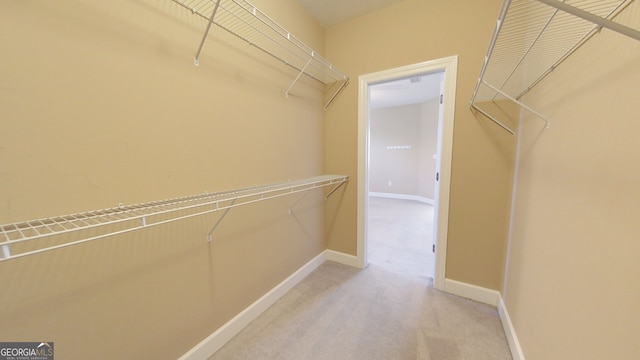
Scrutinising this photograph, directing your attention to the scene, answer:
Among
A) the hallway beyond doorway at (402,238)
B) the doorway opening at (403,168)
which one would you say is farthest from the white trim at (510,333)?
the doorway opening at (403,168)

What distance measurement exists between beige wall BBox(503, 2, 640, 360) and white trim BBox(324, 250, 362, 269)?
1398 mm

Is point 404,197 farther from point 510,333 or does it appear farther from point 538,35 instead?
point 538,35

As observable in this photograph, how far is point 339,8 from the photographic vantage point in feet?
6.53

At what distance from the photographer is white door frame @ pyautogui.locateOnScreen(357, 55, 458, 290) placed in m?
1.79

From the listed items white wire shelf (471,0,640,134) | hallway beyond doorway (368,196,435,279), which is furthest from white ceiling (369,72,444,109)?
white wire shelf (471,0,640,134)

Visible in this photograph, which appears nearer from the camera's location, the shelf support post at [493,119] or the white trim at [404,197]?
the shelf support post at [493,119]

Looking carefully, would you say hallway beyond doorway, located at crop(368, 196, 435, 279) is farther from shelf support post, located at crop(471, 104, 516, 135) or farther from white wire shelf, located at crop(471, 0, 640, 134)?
white wire shelf, located at crop(471, 0, 640, 134)

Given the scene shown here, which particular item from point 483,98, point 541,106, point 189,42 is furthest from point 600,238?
point 189,42

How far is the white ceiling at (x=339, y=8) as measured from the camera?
1.91 meters

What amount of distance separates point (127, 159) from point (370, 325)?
1765 millimetres

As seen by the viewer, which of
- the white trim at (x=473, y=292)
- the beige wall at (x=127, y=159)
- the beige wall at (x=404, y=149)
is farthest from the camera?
the beige wall at (x=404, y=149)

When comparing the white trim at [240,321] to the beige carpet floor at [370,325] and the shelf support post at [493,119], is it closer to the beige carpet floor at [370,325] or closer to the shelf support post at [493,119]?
the beige carpet floor at [370,325]

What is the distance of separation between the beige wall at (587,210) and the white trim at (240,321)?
5.20 ft

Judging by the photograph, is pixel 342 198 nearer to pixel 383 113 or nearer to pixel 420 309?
pixel 420 309
